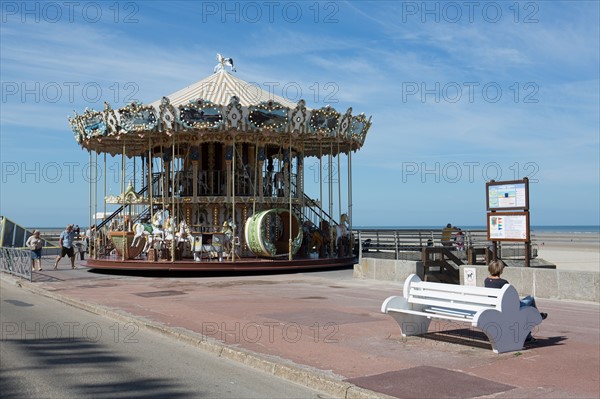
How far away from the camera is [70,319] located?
13.2 meters

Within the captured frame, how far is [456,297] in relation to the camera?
31.6 ft

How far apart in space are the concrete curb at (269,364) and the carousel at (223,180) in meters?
11.8

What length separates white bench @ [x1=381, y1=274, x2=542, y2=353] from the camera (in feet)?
29.1

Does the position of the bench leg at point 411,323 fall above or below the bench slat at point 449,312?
below

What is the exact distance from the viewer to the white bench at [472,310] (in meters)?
8.88

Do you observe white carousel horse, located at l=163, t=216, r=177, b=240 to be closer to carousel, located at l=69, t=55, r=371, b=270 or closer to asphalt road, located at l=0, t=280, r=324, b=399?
carousel, located at l=69, t=55, r=371, b=270

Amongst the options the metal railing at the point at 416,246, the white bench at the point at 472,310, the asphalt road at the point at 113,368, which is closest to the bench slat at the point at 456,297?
the white bench at the point at 472,310

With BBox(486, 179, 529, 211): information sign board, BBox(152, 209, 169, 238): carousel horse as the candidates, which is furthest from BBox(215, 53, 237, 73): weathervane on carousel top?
BBox(486, 179, 529, 211): information sign board

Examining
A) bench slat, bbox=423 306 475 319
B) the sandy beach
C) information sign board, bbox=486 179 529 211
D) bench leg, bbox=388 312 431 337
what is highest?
information sign board, bbox=486 179 529 211

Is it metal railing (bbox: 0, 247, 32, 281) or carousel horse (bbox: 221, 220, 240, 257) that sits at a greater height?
carousel horse (bbox: 221, 220, 240, 257)

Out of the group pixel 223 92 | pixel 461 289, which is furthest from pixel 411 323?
pixel 223 92

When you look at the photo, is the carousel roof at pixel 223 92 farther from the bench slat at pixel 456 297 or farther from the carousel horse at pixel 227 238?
the bench slat at pixel 456 297

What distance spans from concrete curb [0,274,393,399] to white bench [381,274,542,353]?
7.34 feet

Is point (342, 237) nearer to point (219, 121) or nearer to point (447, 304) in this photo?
point (219, 121)
